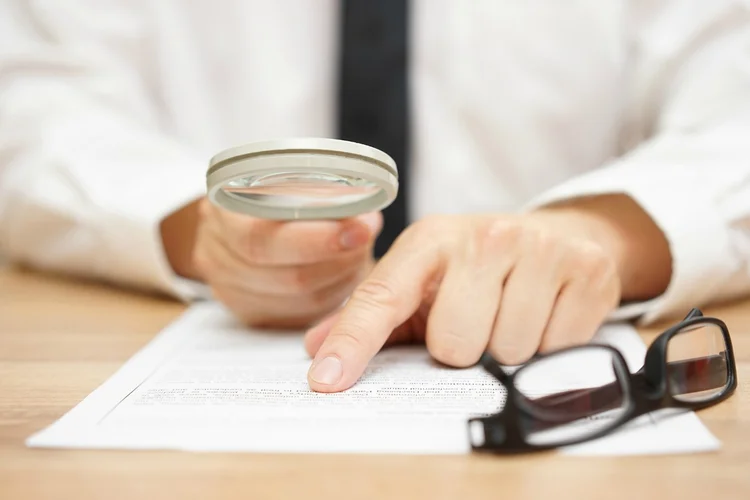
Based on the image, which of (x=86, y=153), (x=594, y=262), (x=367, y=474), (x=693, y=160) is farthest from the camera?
(x=86, y=153)

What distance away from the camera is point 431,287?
0.62 metres

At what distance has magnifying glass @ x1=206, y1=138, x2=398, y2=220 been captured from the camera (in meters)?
0.49

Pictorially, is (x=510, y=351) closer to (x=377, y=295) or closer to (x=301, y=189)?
(x=377, y=295)

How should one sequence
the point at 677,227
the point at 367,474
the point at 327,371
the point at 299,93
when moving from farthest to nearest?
the point at 299,93
the point at 677,227
the point at 327,371
the point at 367,474

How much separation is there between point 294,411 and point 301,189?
21 centimetres

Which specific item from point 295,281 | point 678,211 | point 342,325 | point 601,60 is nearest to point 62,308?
point 295,281

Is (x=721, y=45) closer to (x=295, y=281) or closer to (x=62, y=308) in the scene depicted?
(x=295, y=281)

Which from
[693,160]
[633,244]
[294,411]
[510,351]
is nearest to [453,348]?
[510,351]

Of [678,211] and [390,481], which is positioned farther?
[678,211]

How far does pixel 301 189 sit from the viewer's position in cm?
59

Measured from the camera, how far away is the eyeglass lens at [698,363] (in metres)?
0.47

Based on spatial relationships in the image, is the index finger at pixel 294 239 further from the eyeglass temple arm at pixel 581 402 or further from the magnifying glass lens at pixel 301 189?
the eyeglass temple arm at pixel 581 402

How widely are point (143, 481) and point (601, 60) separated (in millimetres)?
1002

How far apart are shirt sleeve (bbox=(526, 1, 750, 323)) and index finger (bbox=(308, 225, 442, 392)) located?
0.88 feet
